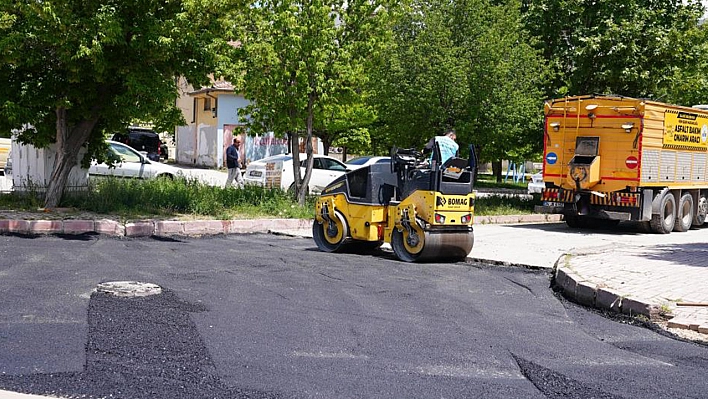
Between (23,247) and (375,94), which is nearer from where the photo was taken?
(23,247)

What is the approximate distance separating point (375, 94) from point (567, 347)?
17763 millimetres

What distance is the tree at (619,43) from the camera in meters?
23.1

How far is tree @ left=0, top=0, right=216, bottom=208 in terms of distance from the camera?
14.3m

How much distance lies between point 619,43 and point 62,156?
1563 centimetres

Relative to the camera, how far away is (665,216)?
64.1 feet

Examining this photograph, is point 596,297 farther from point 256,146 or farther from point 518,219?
point 256,146

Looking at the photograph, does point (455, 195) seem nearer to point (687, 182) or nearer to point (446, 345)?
point (446, 345)

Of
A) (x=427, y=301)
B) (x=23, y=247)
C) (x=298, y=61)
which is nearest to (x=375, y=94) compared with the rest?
(x=298, y=61)

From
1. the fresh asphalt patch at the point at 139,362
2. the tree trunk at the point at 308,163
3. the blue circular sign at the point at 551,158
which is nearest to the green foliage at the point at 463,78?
the blue circular sign at the point at 551,158

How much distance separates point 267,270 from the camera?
1091 centimetres

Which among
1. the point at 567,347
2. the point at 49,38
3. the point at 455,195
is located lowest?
the point at 567,347

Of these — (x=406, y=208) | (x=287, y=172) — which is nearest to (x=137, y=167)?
(x=287, y=172)

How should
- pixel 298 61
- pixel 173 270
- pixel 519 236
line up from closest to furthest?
pixel 173 270 → pixel 519 236 → pixel 298 61

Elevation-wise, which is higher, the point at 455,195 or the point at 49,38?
the point at 49,38
